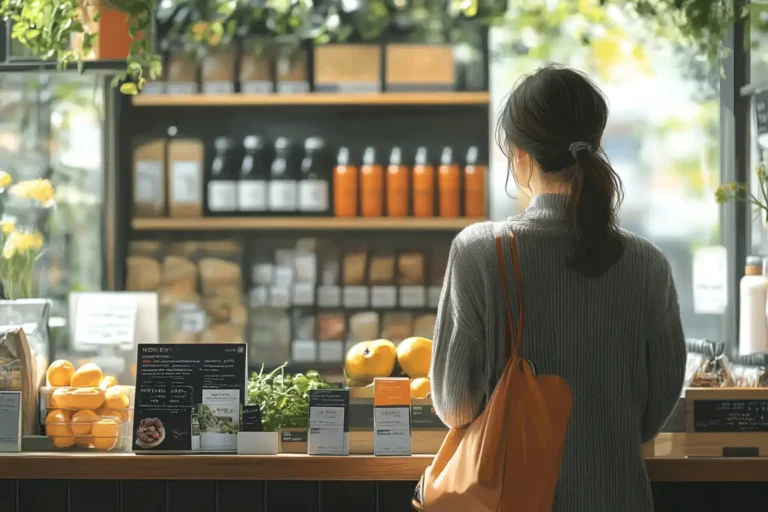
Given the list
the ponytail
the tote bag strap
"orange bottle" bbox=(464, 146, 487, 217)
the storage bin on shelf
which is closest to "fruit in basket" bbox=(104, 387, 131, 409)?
the storage bin on shelf

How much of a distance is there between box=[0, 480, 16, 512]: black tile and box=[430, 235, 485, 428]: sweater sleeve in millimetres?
1069

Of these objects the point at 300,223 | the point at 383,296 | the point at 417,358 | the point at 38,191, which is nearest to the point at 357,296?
→ the point at 383,296

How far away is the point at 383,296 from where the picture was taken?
413 centimetres

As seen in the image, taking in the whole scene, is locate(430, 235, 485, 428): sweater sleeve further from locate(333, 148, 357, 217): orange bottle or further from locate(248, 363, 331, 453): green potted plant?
locate(333, 148, 357, 217): orange bottle

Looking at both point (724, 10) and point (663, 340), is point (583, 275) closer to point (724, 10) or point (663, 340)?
point (663, 340)

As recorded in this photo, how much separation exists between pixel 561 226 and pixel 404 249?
2.65 m

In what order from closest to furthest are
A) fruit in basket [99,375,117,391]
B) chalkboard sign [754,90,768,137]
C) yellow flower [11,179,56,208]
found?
fruit in basket [99,375,117,391], yellow flower [11,179,56,208], chalkboard sign [754,90,768,137]

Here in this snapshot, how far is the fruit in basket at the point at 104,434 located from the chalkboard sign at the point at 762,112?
7.18 feet

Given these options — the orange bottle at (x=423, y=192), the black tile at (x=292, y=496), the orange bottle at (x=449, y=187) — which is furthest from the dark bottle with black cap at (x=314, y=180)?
the black tile at (x=292, y=496)

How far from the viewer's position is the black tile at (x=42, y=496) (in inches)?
83.2

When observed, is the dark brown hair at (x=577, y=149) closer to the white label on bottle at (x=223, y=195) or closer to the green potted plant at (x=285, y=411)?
the green potted plant at (x=285, y=411)

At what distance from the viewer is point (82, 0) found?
2.63m

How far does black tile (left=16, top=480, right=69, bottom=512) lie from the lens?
2113 millimetres

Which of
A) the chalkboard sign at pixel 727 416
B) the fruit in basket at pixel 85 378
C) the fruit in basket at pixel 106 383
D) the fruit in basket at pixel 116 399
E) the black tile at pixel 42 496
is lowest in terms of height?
the black tile at pixel 42 496
